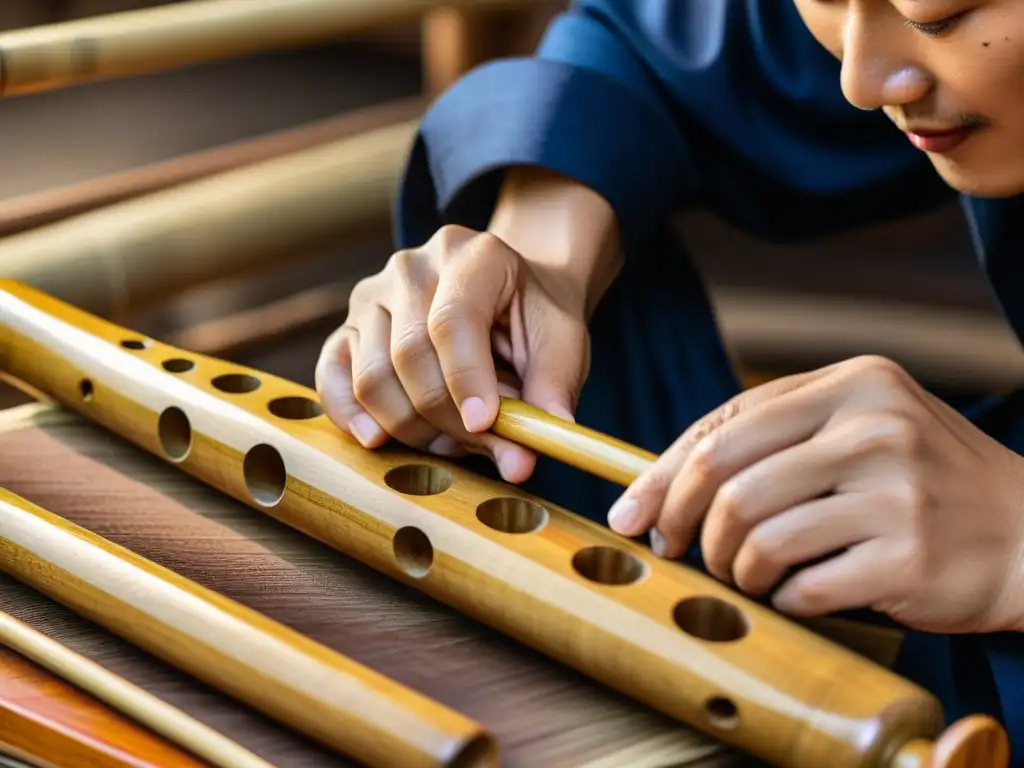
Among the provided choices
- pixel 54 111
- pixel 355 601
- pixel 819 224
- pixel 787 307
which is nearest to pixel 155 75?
pixel 54 111

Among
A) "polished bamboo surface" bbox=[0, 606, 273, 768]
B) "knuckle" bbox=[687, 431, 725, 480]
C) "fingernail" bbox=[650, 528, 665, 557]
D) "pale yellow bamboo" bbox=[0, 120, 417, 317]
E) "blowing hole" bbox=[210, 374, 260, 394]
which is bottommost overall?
"pale yellow bamboo" bbox=[0, 120, 417, 317]

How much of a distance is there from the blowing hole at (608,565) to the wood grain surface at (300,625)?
0.14 ft

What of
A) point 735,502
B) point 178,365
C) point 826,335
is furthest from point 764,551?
point 826,335

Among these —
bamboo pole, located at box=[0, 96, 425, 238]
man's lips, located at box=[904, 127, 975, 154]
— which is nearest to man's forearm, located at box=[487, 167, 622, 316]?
man's lips, located at box=[904, 127, 975, 154]

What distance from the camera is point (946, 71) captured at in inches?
22.7

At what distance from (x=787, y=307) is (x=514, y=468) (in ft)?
3.27

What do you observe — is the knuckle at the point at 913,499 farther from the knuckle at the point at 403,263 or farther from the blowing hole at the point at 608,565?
the knuckle at the point at 403,263

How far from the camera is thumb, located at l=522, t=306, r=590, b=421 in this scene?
0.64 meters

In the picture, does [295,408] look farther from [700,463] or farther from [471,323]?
[700,463]

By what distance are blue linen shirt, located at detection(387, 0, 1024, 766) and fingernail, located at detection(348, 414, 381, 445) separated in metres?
0.15

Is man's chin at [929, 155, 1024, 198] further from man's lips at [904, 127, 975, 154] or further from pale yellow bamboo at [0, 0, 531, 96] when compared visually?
pale yellow bamboo at [0, 0, 531, 96]

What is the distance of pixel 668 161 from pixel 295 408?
0.31 m

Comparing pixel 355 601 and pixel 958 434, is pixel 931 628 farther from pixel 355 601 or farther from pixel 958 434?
pixel 355 601

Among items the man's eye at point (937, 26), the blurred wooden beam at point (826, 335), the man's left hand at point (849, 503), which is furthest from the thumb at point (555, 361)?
the blurred wooden beam at point (826, 335)
